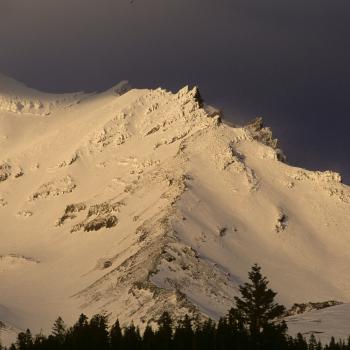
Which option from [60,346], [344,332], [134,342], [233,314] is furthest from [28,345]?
[344,332]

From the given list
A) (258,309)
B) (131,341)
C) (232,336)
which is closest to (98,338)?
(131,341)

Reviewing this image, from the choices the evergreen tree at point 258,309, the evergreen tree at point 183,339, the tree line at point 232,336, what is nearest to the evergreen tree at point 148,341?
the tree line at point 232,336

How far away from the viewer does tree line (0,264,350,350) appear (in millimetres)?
172625

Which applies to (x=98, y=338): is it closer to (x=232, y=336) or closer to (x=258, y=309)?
(x=232, y=336)

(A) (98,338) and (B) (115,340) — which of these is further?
(A) (98,338)

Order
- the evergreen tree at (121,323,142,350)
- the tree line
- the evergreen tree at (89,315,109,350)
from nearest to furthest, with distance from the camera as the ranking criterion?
the tree line → the evergreen tree at (121,323,142,350) → the evergreen tree at (89,315,109,350)

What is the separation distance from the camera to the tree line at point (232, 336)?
172625 millimetres

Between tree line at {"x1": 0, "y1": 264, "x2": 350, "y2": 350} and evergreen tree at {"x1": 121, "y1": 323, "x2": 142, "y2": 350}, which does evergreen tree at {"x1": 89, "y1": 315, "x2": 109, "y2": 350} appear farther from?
evergreen tree at {"x1": 121, "y1": 323, "x2": 142, "y2": 350}

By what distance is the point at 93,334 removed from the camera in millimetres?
192375

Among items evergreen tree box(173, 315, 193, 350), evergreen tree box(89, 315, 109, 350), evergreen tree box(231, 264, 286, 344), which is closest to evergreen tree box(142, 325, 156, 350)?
evergreen tree box(173, 315, 193, 350)

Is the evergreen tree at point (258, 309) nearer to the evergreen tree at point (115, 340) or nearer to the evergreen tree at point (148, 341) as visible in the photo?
the evergreen tree at point (148, 341)

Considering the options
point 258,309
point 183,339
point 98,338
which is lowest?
point 183,339

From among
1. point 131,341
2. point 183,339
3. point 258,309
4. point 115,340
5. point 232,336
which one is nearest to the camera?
point 258,309

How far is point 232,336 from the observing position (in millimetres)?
180125
